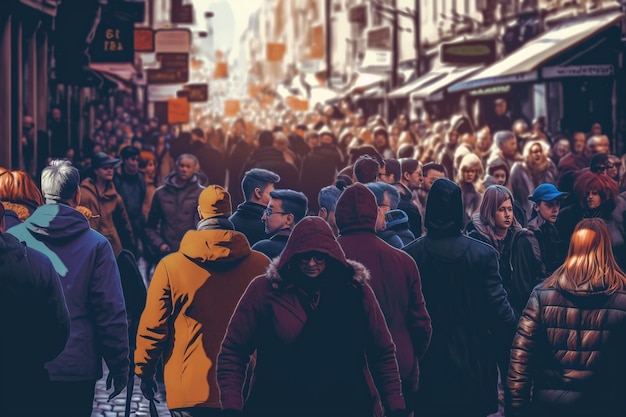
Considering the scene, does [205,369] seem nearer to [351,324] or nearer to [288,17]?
[351,324]

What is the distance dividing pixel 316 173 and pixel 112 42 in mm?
13148

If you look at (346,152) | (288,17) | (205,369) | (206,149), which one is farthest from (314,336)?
(288,17)

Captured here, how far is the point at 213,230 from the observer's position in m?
6.91

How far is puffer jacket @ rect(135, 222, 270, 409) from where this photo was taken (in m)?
→ 6.76

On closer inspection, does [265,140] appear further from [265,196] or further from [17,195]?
[17,195]

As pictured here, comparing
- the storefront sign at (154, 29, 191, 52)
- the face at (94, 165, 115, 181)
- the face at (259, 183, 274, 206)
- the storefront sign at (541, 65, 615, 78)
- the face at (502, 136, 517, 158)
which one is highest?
the storefront sign at (154, 29, 191, 52)

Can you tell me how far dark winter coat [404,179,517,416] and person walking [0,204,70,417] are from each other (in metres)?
1.97

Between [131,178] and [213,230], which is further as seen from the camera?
[131,178]

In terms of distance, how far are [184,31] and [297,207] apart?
35663 millimetres

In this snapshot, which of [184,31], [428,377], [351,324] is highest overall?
[184,31]

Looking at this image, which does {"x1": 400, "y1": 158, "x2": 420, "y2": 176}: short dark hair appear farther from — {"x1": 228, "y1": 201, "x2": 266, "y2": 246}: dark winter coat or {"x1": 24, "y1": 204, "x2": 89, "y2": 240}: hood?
{"x1": 24, "y1": 204, "x2": 89, "y2": 240}: hood

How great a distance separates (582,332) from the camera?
6473 millimetres

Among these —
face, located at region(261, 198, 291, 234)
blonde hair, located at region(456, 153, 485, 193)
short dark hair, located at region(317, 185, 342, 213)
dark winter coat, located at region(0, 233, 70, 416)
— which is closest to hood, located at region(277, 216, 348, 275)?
dark winter coat, located at region(0, 233, 70, 416)

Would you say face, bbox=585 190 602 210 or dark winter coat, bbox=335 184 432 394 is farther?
face, bbox=585 190 602 210
